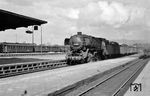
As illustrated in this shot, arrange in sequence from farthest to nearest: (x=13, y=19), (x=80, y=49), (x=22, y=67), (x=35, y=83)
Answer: (x=80, y=49) < (x=22, y=67) < (x=13, y=19) < (x=35, y=83)

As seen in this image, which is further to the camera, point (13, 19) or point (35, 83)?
point (13, 19)

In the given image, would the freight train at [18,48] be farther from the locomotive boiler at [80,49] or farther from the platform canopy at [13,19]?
the platform canopy at [13,19]

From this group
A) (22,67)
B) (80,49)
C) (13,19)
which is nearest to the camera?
(13,19)

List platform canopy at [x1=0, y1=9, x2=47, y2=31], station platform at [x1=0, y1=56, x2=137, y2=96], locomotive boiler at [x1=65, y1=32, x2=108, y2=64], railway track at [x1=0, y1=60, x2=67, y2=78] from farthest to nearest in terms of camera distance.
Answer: locomotive boiler at [x1=65, y1=32, x2=108, y2=64] → railway track at [x1=0, y1=60, x2=67, y2=78] → platform canopy at [x1=0, y1=9, x2=47, y2=31] → station platform at [x1=0, y1=56, x2=137, y2=96]

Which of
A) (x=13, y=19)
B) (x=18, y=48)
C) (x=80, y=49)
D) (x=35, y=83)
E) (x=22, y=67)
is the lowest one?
(x=35, y=83)

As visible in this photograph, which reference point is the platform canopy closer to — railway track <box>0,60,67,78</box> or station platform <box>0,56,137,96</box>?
railway track <box>0,60,67,78</box>

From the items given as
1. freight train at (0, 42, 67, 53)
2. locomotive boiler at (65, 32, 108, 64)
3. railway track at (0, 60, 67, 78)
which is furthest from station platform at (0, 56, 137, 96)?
freight train at (0, 42, 67, 53)

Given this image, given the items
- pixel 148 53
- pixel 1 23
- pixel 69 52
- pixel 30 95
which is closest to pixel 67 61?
pixel 69 52

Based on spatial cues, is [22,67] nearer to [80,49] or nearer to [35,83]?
[35,83]

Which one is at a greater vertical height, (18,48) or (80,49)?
(18,48)

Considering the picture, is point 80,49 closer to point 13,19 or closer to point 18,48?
point 13,19

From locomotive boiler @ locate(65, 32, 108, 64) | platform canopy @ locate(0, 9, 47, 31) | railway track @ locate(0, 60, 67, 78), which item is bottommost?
railway track @ locate(0, 60, 67, 78)

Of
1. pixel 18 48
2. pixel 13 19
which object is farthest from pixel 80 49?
pixel 18 48

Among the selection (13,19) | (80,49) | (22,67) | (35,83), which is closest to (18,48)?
(80,49)
